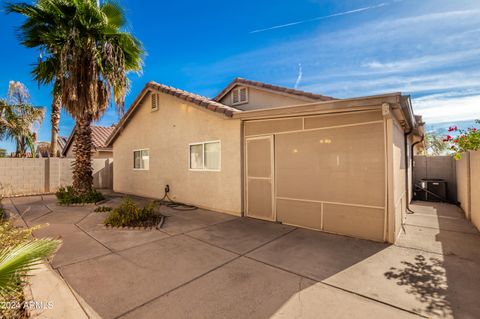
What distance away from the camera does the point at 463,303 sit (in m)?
2.76

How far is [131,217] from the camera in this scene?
619 centimetres

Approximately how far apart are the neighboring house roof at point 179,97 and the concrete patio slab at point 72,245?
4917 mm

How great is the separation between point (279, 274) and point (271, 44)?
1074 cm

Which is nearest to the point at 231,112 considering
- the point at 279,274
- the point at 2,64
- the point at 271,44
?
the point at 279,274

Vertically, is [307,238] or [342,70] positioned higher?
[342,70]

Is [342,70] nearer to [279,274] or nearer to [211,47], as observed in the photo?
[211,47]

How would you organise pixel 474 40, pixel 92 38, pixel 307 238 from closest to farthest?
pixel 307 238
pixel 474 40
pixel 92 38

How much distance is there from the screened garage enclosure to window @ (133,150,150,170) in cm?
653

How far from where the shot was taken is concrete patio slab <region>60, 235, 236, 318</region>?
9.37 ft

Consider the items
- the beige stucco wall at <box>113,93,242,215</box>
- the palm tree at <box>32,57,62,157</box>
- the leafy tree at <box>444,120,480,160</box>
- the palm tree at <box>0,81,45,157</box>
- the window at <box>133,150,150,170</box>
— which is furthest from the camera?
the palm tree at <box>0,81,45,157</box>

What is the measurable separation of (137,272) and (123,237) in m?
1.99

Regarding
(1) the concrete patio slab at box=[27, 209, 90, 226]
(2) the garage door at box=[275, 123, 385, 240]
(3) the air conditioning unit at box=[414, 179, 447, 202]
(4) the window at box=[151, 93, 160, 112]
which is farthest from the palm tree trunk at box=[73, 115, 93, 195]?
(3) the air conditioning unit at box=[414, 179, 447, 202]

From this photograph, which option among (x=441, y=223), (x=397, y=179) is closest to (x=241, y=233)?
(x=397, y=179)

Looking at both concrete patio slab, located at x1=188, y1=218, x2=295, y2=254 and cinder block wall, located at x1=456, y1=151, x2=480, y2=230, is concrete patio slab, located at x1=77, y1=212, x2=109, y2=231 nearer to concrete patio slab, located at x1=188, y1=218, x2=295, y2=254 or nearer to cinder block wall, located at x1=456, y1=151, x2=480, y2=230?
concrete patio slab, located at x1=188, y1=218, x2=295, y2=254
